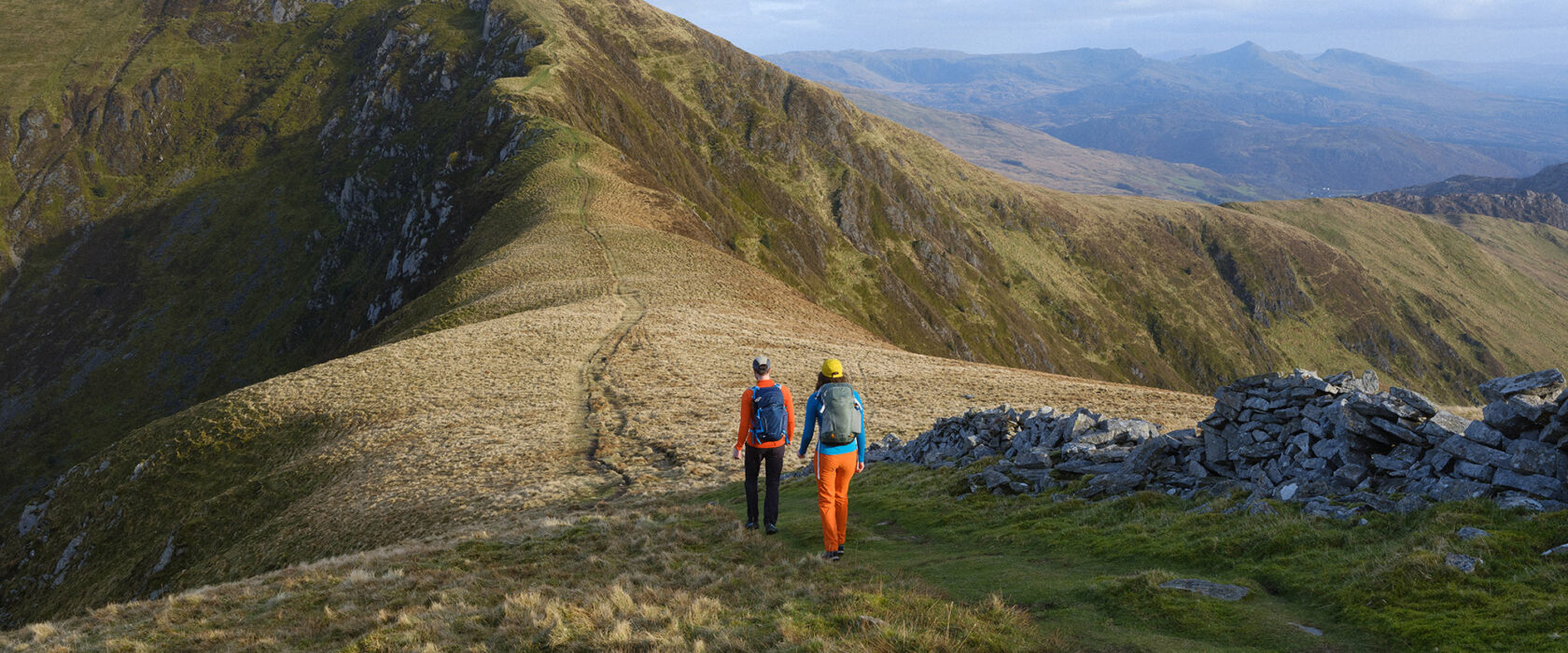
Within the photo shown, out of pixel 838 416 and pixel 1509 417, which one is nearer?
pixel 1509 417

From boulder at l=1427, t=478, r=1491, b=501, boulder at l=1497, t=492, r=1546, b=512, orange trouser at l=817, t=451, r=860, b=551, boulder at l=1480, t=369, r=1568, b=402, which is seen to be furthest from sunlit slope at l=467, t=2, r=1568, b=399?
boulder at l=1497, t=492, r=1546, b=512

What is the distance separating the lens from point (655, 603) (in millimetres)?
10367

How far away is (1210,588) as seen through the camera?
9586mm

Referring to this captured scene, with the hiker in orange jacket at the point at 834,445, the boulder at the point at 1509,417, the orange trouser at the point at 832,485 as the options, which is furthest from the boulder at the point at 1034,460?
the boulder at the point at 1509,417

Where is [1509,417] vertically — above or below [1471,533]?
above

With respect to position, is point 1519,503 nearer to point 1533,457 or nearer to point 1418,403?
point 1533,457

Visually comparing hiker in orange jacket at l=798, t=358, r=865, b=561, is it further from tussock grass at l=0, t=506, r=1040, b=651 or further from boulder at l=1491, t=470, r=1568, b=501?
boulder at l=1491, t=470, r=1568, b=501

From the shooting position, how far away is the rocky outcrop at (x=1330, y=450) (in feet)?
36.0

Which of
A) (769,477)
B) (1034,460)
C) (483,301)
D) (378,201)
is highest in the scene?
(769,477)

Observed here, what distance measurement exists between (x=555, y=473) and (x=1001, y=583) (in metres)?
17.2

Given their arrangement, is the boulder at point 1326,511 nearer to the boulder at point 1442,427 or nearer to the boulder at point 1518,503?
the boulder at point 1518,503

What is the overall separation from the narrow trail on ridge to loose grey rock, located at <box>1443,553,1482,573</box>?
18117 millimetres

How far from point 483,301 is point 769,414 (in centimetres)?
4098

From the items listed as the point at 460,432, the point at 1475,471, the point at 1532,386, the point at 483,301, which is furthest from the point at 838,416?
the point at 483,301
